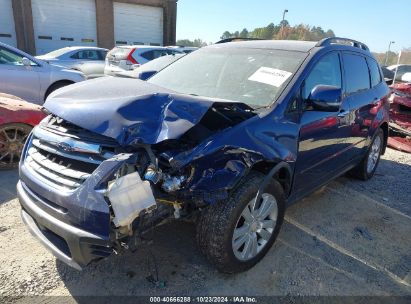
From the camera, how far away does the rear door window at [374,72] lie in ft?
16.4

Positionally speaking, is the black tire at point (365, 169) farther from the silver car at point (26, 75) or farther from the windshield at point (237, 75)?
the silver car at point (26, 75)

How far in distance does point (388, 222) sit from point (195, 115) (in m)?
2.93

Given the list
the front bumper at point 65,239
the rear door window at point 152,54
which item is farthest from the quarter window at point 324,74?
the rear door window at point 152,54

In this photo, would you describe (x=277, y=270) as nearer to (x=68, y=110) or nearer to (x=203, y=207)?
(x=203, y=207)

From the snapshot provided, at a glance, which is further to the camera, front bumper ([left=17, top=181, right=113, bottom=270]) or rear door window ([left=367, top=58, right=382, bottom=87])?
rear door window ([left=367, top=58, right=382, bottom=87])

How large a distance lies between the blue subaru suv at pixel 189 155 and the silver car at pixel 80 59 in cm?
975

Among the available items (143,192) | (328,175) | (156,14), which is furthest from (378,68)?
(156,14)

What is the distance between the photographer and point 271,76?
3.31m

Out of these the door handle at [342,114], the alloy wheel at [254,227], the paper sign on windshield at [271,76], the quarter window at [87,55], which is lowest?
the quarter window at [87,55]

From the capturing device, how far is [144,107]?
2492 millimetres

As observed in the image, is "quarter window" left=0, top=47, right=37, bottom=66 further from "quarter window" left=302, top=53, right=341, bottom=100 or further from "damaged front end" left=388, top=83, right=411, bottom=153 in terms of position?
"damaged front end" left=388, top=83, right=411, bottom=153

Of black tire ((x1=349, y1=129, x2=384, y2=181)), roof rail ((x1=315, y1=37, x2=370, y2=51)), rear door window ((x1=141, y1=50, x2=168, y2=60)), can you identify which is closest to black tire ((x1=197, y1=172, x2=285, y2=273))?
roof rail ((x1=315, y1=37, x2=370, y2=51))

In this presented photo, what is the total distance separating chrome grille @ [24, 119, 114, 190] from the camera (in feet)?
7.68

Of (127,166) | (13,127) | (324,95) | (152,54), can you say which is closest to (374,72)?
(324,95)
